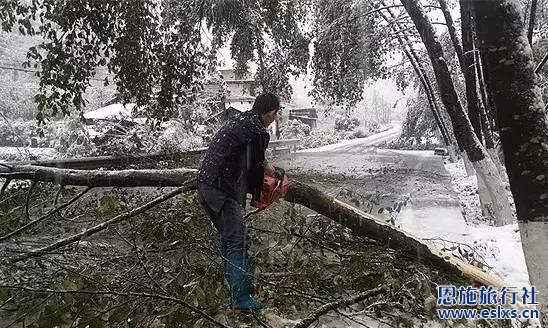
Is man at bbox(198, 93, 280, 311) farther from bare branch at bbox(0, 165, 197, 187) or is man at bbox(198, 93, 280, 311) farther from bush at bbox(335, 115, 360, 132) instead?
bush at bbox(335, 115, 360, 132)

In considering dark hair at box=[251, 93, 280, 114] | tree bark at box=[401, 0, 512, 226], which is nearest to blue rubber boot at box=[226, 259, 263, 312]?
dark hair at box=[251, 93, 280, 114]

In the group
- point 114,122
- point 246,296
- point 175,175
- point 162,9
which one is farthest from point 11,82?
point 246,296

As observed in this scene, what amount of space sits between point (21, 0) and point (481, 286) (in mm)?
5918

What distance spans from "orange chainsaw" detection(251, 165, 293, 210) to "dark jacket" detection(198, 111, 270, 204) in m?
0.27

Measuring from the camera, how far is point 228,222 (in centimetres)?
322

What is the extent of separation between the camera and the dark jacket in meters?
3.17

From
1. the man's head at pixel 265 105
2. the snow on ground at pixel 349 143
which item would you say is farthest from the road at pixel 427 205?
the snow on ground at pixel 349 143

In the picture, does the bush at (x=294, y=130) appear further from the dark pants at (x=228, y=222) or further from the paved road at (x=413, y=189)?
the dark pants at (x=228, y=222)

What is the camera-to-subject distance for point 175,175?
14.8ft

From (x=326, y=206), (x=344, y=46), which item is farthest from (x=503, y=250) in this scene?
(x=344, y=46)

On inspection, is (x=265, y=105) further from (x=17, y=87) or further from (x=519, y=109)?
(x=17, y=87)

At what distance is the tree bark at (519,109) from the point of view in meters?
2.75

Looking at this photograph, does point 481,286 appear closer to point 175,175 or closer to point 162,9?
point 175,175

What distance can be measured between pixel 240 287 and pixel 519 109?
7.90 feet
